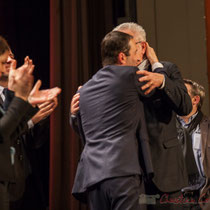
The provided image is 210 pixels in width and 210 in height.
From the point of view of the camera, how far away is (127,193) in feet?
6.21

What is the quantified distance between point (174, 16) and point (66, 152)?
148 cm

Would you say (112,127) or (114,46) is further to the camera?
(114,46)

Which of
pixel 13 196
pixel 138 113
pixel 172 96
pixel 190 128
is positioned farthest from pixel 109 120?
pixel 190 128

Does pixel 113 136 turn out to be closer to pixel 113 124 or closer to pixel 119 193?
pixel 113 124

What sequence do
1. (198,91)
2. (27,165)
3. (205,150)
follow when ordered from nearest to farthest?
(27,165), (205,150), (198,91)

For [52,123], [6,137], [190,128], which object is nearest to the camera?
[6,137]

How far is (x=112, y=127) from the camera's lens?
1983 mm

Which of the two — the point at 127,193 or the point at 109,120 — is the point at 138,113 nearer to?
the point at 109,120

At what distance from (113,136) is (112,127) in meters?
0.04

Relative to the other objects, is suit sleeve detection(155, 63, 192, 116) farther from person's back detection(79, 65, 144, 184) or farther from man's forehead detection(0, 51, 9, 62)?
man's forehead detection(0, 51, 9, 62)

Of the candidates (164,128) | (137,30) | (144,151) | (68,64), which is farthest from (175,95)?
(68,64)

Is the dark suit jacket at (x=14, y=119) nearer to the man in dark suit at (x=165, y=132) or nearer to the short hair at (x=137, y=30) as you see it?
the man in dark suit at (x=165, y=132)

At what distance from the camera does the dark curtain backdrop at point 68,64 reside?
3508 mm

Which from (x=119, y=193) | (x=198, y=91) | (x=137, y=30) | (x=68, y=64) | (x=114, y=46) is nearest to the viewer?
(x=119, y=193)
